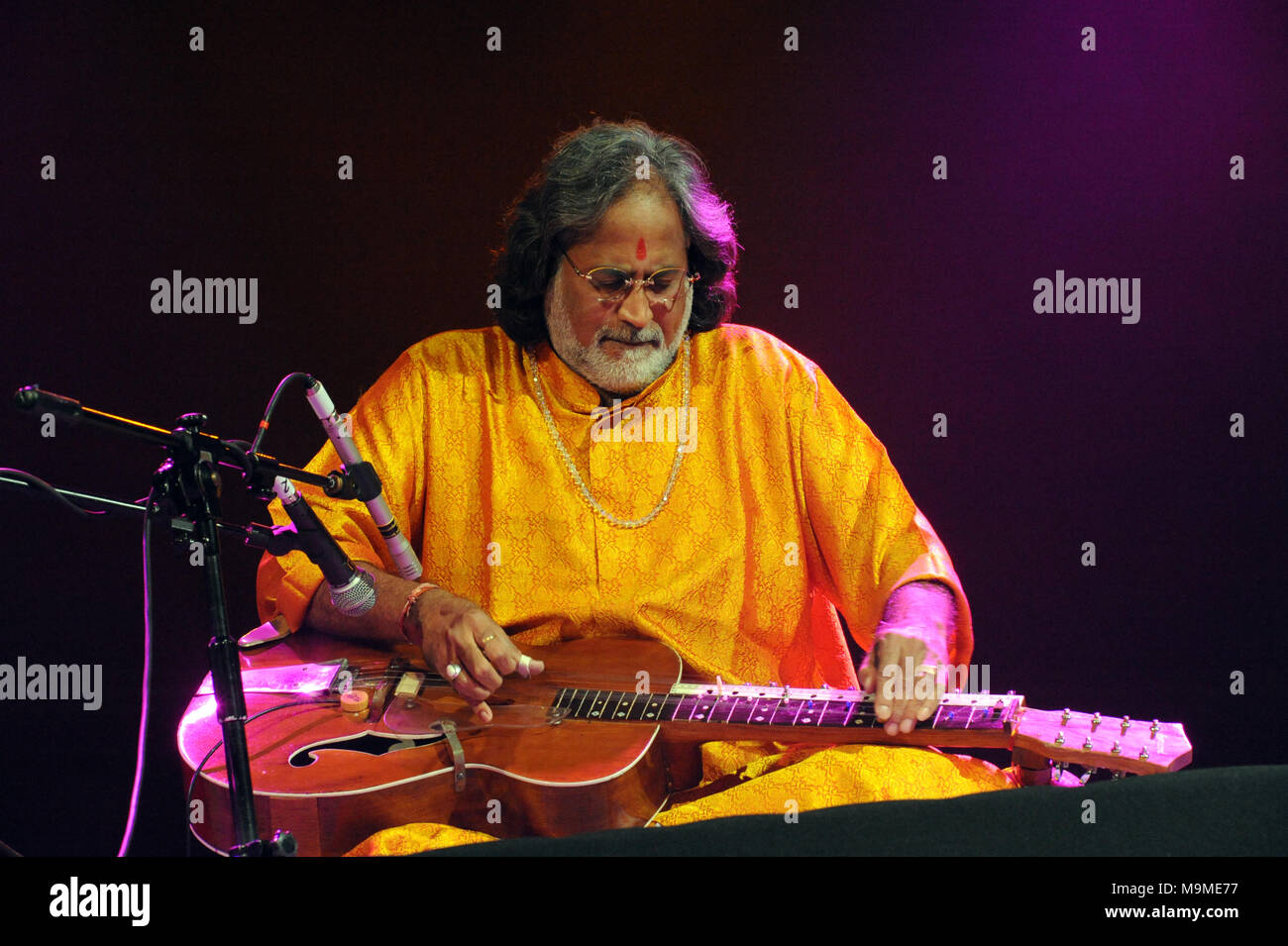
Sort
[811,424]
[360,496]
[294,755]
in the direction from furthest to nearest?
[811,424] < [294,755] < [360,496]

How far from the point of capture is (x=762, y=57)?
3.32 metres

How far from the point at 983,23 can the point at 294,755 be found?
104 inches

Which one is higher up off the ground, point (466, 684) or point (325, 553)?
point (325, 553)

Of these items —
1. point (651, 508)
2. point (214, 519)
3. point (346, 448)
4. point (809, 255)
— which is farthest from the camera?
point (809, 255)

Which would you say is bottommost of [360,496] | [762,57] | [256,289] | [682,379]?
[360,496]

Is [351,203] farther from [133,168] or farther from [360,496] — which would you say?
[360,496]

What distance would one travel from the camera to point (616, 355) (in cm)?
287

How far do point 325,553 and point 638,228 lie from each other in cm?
135

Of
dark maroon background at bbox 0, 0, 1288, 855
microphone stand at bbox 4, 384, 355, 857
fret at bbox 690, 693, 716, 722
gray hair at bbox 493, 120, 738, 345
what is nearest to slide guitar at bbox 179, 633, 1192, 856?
fret at bbox 690, 693, 716, 722

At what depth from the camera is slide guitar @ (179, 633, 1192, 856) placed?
7.02 feet

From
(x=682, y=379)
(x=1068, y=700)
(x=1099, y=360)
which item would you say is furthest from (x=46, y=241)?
(x=1068, y=700)

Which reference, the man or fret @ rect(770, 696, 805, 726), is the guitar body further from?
the man

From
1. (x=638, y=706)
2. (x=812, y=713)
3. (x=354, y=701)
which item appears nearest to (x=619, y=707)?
(x=638, y=706)

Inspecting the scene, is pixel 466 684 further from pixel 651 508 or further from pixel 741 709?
pixel 651 508
